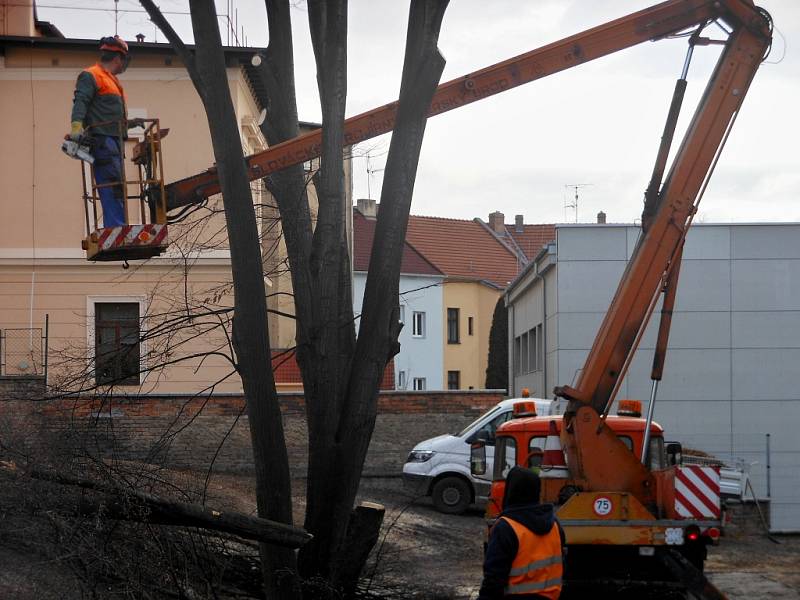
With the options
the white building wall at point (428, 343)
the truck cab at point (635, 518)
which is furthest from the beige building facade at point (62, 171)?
the white building wall at point (428, 343)

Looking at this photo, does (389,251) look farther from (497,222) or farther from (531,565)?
(497,222)

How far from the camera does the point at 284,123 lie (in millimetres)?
9914

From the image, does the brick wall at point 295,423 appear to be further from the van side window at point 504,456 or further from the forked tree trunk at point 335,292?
the forked tree trunk at point 335,292

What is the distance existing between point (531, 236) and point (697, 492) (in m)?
69.0

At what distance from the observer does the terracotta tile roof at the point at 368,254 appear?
55.7 m

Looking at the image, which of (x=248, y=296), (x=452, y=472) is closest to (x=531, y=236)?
(x=452, y=472)

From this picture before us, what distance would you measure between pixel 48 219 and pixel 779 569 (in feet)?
63.3

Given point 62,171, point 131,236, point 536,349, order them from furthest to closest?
point 536,349, point 62,171, point 131,236

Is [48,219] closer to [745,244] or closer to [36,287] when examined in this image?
[36,287]

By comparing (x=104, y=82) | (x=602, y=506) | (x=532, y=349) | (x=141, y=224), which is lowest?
(x=602, y=506)

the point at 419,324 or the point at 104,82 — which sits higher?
the point at 104,82

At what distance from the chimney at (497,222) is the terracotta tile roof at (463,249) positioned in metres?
4.28

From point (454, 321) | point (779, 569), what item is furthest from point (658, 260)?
point (454, 321)

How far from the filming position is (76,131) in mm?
9398
